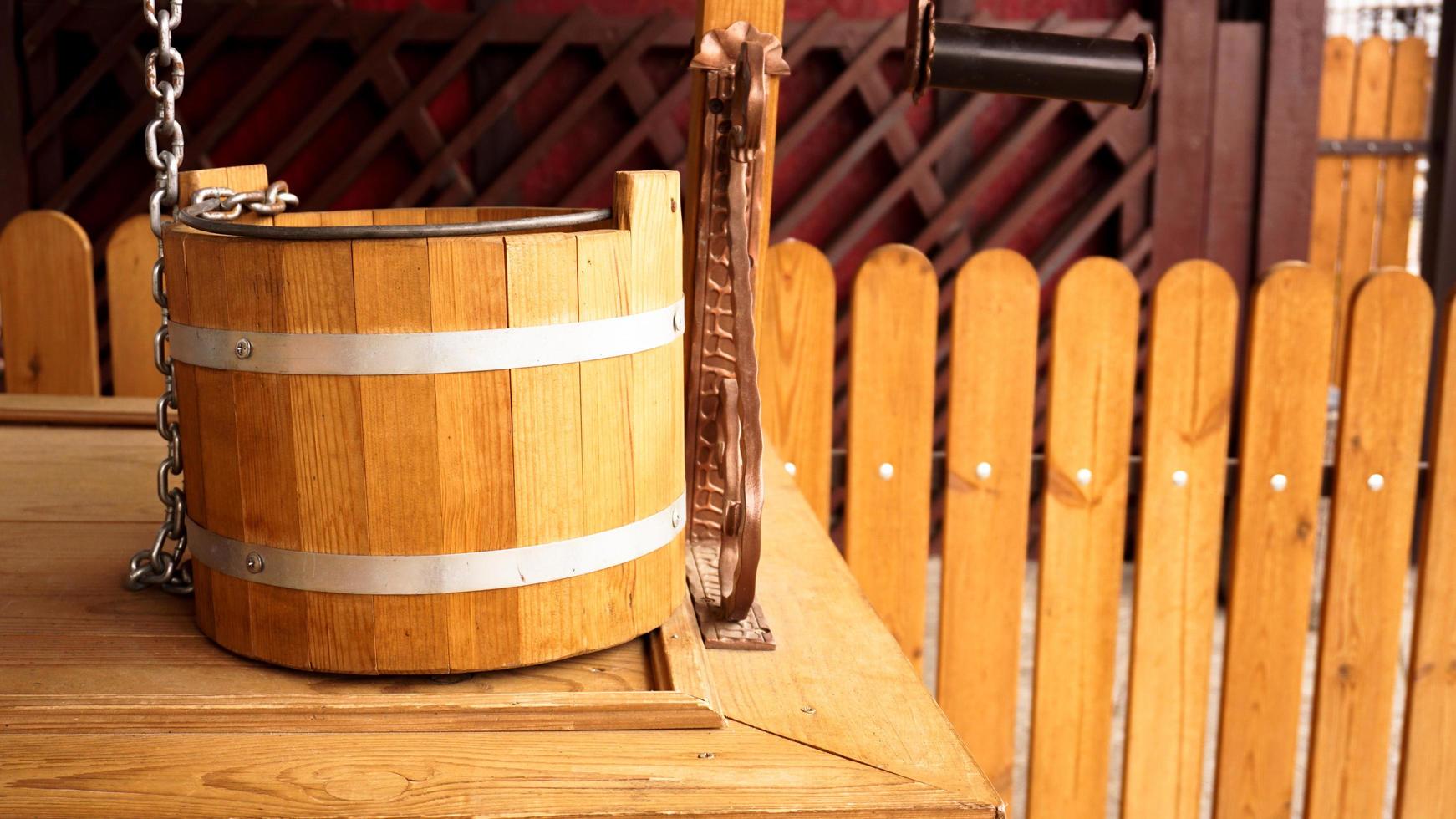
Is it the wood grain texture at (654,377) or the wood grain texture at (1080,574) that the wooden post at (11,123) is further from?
the wood grain texture at (654,377)

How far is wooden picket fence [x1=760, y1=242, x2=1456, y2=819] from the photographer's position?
1566 mm

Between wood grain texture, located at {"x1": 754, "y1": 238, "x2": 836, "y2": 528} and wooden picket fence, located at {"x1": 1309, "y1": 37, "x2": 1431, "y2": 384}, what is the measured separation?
308cm

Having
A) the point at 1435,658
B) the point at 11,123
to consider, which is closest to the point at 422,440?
the point at 1435,658

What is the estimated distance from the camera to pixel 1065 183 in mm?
3387

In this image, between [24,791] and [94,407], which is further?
[94,407]

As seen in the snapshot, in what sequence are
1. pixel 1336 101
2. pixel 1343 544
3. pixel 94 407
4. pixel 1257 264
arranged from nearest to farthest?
1. pixel 94 407
2. pixel 1343 544
3. pixel 1257 264
4. pixel 1336 101

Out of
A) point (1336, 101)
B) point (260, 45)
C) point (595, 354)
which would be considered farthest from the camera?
point (1336, 101)

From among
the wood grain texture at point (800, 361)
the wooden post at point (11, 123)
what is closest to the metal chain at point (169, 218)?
the wood grain texture at point (800, 361)

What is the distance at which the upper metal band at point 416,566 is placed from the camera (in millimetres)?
729

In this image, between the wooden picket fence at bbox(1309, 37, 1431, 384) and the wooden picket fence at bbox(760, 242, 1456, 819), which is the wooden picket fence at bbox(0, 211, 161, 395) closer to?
the wooden picket fence at bbox(760, 242, 1456, 819)

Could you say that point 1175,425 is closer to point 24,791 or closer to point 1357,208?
point 24,791

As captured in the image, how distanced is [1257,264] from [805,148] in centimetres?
124

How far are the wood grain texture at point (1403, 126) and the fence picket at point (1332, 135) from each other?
0.44 ft

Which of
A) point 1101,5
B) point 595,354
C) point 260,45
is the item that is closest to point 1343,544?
point 595,354
